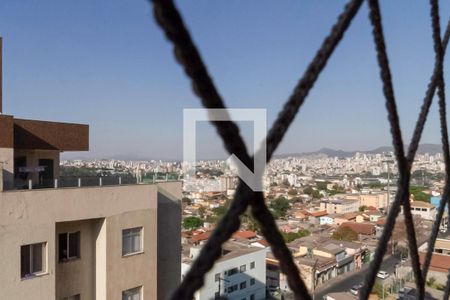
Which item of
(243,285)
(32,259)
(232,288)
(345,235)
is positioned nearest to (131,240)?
(32,259)

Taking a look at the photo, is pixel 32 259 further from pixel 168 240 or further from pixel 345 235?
pixel 345 235

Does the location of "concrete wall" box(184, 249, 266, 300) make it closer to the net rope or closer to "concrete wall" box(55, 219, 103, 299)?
"concrete wall" box(55, 219, 103, 299)

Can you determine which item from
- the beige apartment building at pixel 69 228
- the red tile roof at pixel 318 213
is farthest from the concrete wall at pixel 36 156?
the red tile roof at pixel 318 213

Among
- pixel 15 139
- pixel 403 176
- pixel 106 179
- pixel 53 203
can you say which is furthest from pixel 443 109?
pixel 15 139

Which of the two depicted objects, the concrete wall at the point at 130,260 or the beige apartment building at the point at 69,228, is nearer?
the beige apartment building at the point at 69,228

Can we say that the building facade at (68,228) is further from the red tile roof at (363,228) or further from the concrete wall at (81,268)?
the red tile roof at (363,228)
